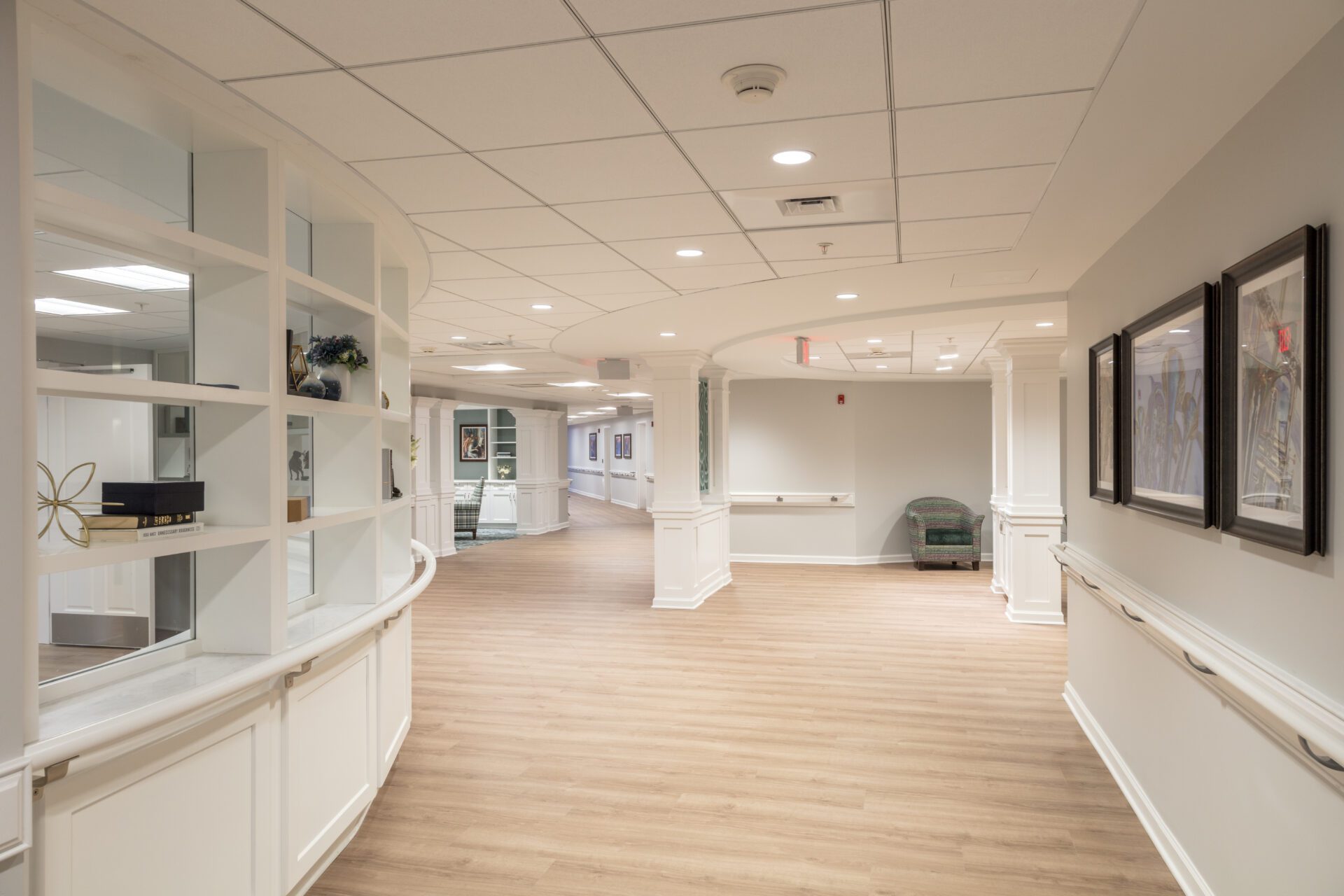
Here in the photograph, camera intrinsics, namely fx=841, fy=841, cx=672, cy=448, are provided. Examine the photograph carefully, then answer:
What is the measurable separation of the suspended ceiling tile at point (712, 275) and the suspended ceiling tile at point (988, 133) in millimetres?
1558

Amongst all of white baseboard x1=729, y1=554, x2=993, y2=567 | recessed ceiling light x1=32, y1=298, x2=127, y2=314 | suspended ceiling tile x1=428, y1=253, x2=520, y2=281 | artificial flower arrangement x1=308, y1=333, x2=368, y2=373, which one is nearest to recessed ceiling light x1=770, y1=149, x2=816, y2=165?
artificial flower arrangement x1=308, y1=333, x2=368, y2=373

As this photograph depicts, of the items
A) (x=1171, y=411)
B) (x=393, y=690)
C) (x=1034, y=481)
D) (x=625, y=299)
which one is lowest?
(x=393, y=690)

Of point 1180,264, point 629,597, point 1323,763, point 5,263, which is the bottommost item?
point 629,597

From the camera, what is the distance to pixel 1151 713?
3.55 m

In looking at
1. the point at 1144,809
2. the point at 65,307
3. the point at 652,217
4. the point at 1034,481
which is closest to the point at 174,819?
the point at 65,307

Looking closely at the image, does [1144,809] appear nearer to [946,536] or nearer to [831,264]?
[831,264]

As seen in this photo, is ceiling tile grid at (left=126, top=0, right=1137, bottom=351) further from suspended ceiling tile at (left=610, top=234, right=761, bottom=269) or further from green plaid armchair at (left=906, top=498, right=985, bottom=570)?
green plaid armchair at (left=906, top=498, right=985, bottom=570)

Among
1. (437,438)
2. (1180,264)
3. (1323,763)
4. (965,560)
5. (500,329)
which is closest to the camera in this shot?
(1323,763)

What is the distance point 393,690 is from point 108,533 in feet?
6.35

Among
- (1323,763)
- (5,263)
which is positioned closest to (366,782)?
(5,263)

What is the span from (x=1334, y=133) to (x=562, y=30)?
185 centimetres

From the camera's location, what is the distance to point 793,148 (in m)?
A: 2.77

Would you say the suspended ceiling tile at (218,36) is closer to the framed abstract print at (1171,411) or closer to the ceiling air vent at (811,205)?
Answer: the ceiling air vent at (811,205)

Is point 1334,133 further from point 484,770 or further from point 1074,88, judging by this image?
point 484,770
